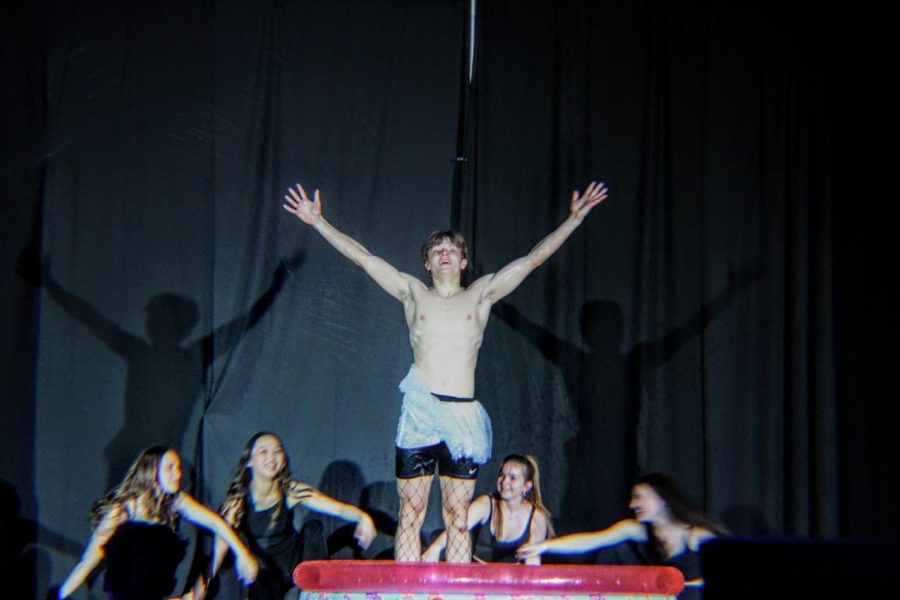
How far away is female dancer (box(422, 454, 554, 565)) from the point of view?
4828mm

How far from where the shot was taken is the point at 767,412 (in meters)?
5.45

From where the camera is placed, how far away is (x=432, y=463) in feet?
14.3

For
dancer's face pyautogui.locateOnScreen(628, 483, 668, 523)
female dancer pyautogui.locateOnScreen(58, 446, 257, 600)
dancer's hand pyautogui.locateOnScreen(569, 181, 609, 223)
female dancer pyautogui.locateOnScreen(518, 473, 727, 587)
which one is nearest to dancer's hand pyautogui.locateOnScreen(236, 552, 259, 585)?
female dancer pyautogui.locateOnScreen(58, 446, 257, 600)

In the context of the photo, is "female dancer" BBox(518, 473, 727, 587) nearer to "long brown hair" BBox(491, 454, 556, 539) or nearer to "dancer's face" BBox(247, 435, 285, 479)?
"long brown hair" BBox(491, 454, 556, 539)

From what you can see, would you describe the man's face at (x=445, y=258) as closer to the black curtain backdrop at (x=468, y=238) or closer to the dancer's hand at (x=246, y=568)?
the black curtain backdrop at (x=468, y=238)

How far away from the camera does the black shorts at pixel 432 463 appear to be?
14.1ft

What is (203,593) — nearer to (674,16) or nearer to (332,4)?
(332,4)

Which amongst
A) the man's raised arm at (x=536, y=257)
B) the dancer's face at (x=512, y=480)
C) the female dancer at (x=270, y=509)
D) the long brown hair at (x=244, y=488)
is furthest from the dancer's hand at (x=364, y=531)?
the man's raised arm at (x=536, y=257)

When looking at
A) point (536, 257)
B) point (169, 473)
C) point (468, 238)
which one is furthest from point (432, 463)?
point (468, 238)

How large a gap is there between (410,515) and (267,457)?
85 cm

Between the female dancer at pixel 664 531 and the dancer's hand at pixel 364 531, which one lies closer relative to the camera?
the female dancer at pixel 664 531

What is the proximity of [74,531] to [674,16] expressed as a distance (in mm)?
4362

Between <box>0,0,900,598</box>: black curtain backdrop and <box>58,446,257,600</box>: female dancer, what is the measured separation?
0.45 meters

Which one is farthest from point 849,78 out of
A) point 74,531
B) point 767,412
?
point 74,531
